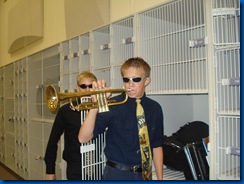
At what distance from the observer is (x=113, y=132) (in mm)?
1602

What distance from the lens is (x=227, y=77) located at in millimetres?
1474

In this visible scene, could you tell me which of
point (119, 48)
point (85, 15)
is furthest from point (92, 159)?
point (85, 15)

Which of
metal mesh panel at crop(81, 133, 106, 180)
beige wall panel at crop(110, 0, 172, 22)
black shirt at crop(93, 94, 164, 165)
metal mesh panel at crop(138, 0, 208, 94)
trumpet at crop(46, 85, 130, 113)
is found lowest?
metal mesh panel at crop(81, 133, 106, 180)

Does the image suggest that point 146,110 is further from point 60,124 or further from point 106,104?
point 60,124

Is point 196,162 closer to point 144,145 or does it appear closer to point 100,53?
point 144,145

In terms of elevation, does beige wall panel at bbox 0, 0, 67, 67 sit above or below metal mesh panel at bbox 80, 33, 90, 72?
above

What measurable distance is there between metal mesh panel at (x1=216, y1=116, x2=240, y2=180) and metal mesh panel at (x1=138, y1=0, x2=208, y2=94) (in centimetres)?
27

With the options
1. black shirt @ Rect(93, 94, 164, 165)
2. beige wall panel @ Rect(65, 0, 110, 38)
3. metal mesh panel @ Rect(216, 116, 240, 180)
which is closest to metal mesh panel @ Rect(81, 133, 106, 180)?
black shirt @ Rect(93, 94, 164, 165)

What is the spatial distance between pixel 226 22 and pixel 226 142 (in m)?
0.73

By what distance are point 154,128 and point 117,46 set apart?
84 cm

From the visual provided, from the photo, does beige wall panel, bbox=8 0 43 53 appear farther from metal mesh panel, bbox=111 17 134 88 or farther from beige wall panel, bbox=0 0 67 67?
metal mesh panel, bbox=111 17 134 88

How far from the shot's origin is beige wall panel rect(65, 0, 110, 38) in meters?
2.54

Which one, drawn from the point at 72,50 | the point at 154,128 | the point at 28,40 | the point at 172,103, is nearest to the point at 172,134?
the point at 172,103

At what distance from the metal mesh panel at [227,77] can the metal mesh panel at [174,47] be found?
0.15m
